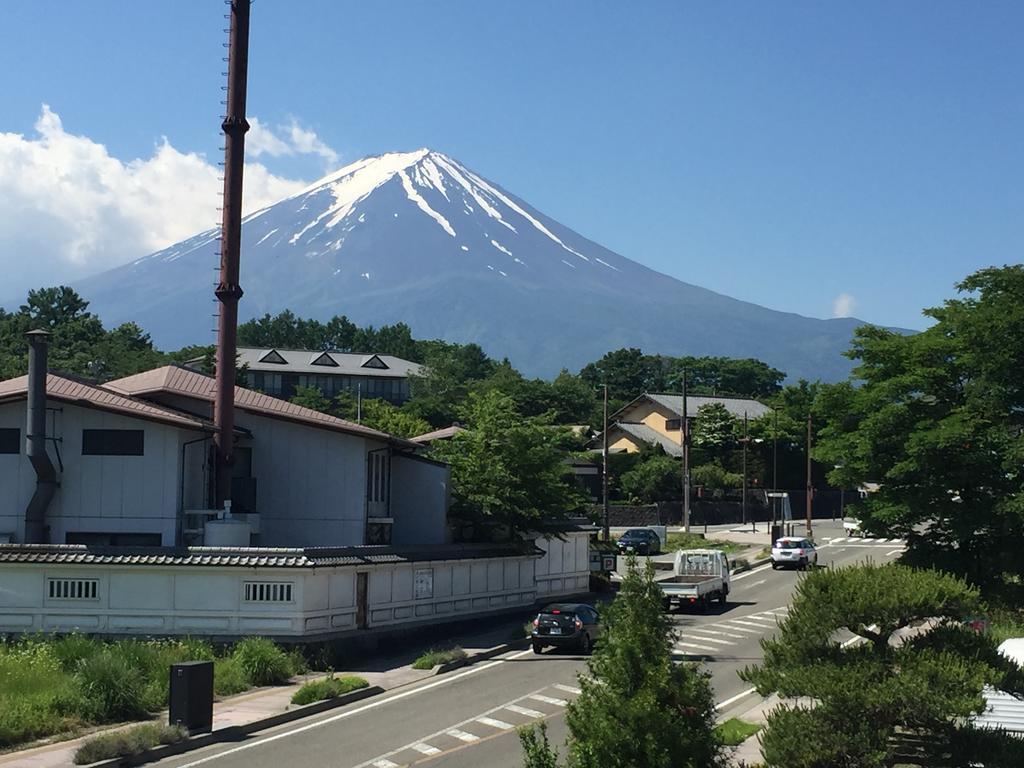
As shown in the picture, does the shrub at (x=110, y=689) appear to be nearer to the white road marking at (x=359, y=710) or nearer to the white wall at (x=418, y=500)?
the white road marking at (x=359, y=710)

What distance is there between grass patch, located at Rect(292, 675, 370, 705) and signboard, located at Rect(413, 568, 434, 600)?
326 inches

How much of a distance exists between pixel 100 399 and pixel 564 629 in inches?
651

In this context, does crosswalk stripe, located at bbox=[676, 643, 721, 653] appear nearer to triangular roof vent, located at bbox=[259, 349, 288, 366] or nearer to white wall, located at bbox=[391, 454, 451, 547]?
white wall, located at bbox=[391, 454, 451, 547]

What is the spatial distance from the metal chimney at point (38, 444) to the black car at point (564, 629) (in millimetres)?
15421

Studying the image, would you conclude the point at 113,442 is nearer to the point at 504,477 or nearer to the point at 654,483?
the point at 504,477

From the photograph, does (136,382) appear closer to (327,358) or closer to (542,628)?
(542,628)

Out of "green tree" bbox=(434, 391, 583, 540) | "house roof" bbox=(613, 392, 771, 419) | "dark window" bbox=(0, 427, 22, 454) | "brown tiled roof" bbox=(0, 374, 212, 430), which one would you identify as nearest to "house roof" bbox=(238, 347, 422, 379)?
"house roof" bbox=(613, 392, 771, 419)

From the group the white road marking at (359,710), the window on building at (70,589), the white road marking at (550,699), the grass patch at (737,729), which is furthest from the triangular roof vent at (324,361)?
the grass patch at (737,729)

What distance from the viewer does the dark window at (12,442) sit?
37.6m

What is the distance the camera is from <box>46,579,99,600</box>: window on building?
105 ft

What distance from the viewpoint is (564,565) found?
4969cm

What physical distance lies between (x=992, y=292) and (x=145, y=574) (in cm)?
2320

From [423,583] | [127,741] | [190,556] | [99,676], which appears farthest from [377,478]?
[127,741]

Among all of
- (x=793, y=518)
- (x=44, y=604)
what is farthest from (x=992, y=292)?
(x=793, y=518)
